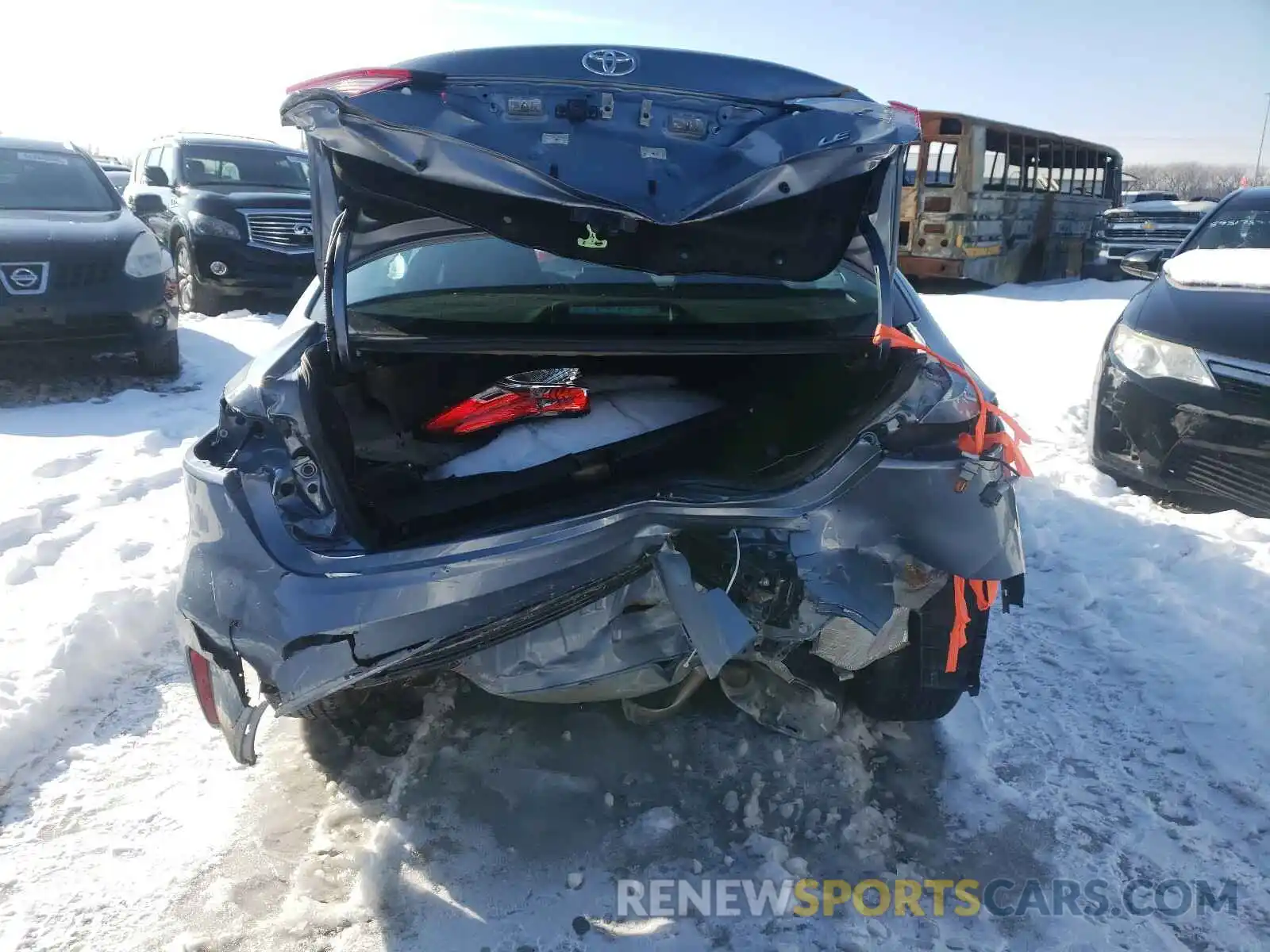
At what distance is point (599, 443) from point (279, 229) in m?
8.19

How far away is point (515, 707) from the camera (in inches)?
118

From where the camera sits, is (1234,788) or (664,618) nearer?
(664,618)

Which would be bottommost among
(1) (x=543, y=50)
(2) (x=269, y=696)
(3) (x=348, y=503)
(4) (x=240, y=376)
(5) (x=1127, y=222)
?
(5) (x=1127, y=222)

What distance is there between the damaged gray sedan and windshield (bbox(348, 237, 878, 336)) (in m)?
0.01

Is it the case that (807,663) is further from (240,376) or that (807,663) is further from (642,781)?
(240,376)

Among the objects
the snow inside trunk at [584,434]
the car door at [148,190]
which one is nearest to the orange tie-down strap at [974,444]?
the snow inside trunk at [584,434]

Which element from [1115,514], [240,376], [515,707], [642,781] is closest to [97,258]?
[240,376]

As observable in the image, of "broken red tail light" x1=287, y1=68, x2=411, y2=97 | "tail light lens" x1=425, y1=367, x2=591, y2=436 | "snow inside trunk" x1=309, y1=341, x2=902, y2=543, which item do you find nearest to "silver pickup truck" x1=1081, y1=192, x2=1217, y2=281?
"snow inside trunk" x1=309, y1=341, x2=902, y2=543

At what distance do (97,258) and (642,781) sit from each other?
6277 millimetres

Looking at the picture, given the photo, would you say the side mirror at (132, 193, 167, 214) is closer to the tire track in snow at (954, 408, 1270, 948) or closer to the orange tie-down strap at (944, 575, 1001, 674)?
the tire track in snow at (954, 408, 1270, 948)

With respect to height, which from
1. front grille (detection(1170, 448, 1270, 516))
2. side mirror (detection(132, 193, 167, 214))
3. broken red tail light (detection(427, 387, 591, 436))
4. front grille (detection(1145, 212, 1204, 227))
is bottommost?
front grille (detection(1145, 212, 1204, 227))

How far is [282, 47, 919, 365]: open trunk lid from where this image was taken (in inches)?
85.2

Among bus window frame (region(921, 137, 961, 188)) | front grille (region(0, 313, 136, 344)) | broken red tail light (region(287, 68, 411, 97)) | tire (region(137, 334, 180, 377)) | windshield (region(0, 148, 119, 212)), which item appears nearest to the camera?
broken red tail light (region(287, 68, 411, 97))

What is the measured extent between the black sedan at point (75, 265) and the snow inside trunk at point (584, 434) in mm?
4837
